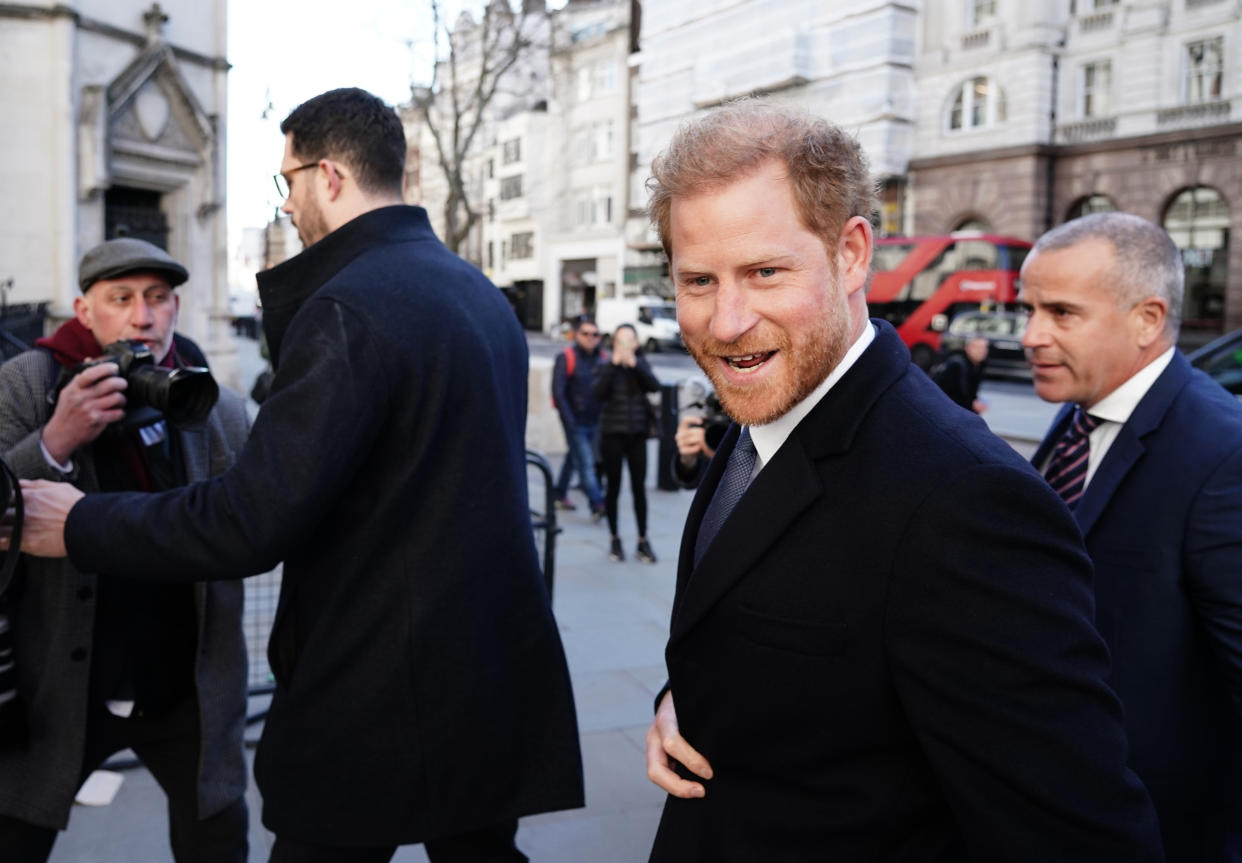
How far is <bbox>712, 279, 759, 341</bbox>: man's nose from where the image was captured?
146 cm

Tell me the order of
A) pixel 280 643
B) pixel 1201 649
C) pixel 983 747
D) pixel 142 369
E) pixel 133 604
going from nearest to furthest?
pixel 983 747, pixel 1201 649, pixel 280 643, pixel 142 369, pixel 133 604

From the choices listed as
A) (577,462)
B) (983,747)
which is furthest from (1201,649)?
(577,462)

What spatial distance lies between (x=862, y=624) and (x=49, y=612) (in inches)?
80.8

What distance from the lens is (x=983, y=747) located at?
1.26 m

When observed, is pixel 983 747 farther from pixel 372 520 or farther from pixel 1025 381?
pixel 1025 381

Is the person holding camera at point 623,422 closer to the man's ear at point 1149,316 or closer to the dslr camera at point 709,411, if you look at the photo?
the dslr camera at point 709,411

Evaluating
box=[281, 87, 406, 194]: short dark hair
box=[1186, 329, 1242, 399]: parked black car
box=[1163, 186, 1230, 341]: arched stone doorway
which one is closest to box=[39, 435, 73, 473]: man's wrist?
box=[281, 87, 406, 194]: short dark hair

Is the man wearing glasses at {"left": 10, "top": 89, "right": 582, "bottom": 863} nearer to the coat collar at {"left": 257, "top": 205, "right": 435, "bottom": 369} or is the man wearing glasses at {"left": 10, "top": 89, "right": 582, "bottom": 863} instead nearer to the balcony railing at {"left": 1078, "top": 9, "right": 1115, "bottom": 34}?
the coat collar at {"left": 257, "top": 205, "right": 435, "bottom": 369}

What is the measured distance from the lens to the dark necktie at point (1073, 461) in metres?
2.44

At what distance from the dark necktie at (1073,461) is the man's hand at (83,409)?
82.0 inches

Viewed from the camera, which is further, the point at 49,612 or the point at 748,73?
the point at 748,73

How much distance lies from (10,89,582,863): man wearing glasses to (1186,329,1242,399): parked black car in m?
6.59

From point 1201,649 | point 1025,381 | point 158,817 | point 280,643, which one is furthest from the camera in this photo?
point 1025,381

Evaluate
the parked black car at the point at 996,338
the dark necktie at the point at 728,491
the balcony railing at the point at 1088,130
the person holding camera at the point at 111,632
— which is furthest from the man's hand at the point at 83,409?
the balcony railing at the point at 1088,130
